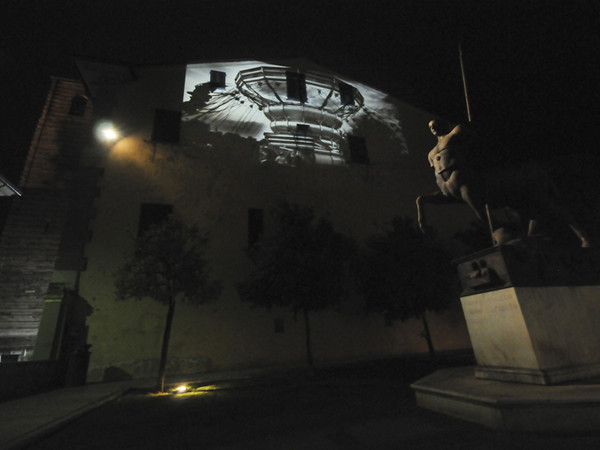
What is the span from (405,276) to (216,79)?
14122 mm

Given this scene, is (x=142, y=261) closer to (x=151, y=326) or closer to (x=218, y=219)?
(x=151, y=326)

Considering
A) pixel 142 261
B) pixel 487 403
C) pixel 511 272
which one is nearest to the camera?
pixel 487 403

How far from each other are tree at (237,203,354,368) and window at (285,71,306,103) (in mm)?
8231

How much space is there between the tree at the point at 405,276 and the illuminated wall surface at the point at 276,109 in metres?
5.90

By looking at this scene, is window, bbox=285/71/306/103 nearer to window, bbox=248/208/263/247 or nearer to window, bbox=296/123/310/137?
window, bbox=296/123/310/137

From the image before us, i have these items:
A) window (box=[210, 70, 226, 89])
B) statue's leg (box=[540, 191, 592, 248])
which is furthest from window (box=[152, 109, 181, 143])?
statue's leg (box=[540, 191, 592, 248])

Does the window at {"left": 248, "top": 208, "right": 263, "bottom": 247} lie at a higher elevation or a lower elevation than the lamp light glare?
lower

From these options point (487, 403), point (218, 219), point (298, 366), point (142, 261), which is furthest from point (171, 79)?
point (487, 403)

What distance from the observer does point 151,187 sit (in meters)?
12.8

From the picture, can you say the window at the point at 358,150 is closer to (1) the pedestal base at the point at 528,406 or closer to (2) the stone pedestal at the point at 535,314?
(2) the stone pedestal at the point at 535,314

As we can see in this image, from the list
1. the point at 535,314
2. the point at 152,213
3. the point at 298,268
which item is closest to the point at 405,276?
the point at 298,268

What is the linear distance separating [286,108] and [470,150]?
13016 mm

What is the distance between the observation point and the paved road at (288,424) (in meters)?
2.90

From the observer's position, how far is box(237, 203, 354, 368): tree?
10258 mm
